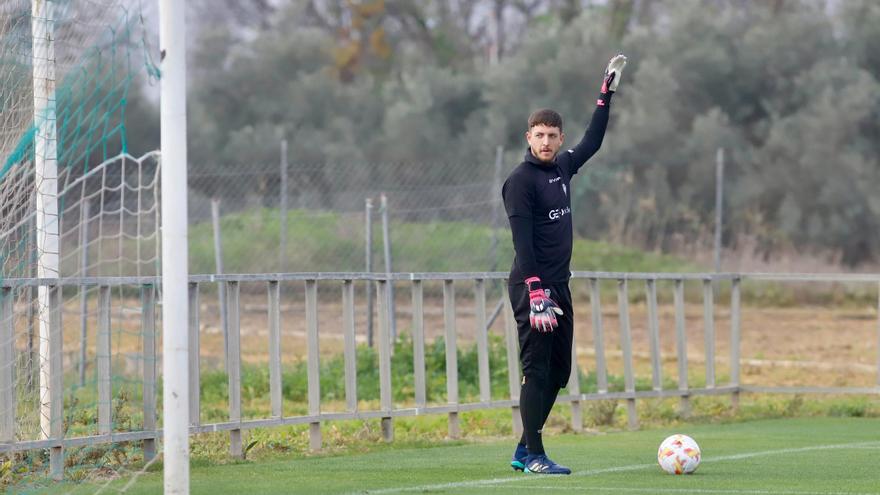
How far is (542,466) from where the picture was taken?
8594 millimetres

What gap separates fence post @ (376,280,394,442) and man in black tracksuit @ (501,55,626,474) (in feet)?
6.54

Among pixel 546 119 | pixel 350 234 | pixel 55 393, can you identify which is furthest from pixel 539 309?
pixel 350 234

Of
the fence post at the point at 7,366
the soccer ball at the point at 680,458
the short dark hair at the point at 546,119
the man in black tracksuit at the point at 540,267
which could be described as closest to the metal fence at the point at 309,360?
the fence post at the point at 7,366

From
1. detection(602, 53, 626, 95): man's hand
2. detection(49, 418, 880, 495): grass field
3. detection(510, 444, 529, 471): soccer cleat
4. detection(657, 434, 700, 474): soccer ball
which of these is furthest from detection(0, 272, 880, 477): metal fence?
detection(657, 434, 700, 474): soccer ball

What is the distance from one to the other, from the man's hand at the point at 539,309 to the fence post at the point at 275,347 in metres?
2.14

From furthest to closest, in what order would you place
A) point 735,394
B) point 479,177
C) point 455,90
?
point 455,90
point 479,177
point 735,394

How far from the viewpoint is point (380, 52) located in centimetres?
4691

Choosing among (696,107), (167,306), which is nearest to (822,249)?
(696,107)

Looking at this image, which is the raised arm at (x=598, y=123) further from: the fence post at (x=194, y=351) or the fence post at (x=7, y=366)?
the fence post at (x=7, y=366)

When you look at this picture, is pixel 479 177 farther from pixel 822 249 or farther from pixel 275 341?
pixel 275 341

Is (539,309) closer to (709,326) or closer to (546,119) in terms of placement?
(546,119)

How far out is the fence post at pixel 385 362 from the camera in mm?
10602

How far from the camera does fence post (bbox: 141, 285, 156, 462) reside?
9.01 metres

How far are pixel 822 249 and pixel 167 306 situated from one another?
2285 cm
